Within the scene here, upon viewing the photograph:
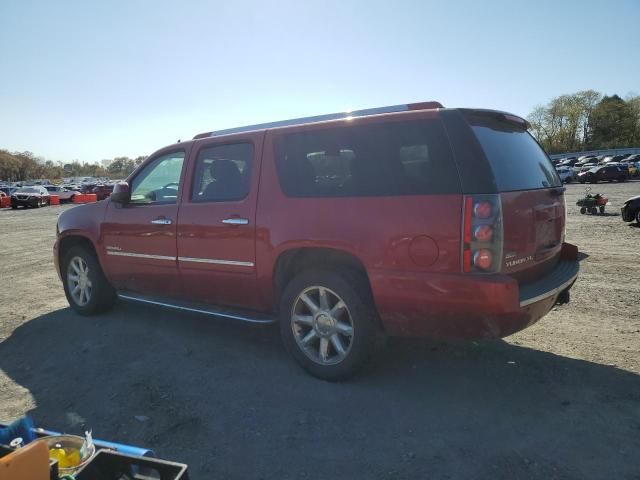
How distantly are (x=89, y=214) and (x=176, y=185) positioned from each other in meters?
1.43

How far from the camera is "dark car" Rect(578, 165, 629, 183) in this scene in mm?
36406

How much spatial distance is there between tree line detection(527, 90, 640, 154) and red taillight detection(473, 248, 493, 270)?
89.8 m

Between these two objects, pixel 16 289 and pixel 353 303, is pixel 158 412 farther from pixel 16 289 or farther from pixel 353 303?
pixel 16 289

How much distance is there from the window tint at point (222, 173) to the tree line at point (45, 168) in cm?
8429

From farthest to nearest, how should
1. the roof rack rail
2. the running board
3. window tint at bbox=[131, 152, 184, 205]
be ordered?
window tint at bbox=[131, 152, 184, 205], the running board, the roof rack rail

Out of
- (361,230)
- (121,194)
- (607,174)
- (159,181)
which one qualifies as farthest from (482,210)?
(607,174)

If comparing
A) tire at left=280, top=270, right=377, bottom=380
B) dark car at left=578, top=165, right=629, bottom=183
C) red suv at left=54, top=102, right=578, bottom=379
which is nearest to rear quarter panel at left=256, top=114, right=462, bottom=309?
red suv at left=54, top=102, right=578, bottom=379

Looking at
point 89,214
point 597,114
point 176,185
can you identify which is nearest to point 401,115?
point 176,185

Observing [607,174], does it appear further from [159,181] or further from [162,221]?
[162,221]

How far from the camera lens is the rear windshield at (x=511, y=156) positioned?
322 cm

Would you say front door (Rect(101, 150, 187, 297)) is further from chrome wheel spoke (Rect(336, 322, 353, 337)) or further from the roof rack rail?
chrome wheel spoke (Rect(336, 322, 353, 337))

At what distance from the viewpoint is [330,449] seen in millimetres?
2814

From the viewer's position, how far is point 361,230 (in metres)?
3.37

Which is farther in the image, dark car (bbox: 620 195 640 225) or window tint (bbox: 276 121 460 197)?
dark car (bbox: 620 195 640 225)
